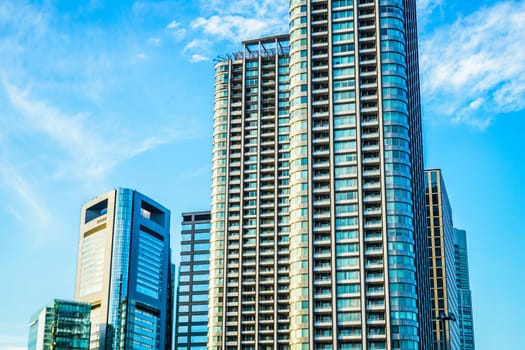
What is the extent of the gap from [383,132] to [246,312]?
60.7 metres

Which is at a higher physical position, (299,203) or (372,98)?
(372,98)

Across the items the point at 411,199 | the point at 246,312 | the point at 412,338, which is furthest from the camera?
the point at 246,312

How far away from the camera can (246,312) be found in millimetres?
194125

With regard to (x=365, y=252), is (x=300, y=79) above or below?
above

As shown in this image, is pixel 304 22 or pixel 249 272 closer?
pixel 304 22

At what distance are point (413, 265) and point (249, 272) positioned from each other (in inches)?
2277

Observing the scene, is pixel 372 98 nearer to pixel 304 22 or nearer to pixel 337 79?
pixel 337 79

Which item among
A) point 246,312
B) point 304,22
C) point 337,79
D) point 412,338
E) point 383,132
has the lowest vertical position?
point 412,338

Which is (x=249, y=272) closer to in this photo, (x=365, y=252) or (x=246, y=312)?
(x=246, y=312)

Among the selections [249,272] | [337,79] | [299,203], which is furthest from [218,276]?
[337,79]

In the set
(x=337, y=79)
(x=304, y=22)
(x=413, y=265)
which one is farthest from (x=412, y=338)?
(x=304, y=22)

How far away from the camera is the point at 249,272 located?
198625 millimetres

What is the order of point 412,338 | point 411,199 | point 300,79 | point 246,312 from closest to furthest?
point 412,338 < point 411,199 < point 300,79 < point 246,312

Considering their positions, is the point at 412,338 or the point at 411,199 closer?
the point at 412,338
